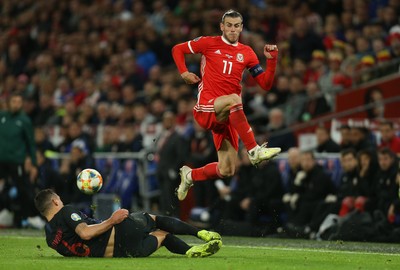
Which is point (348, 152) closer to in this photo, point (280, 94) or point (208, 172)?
point (208, 172)

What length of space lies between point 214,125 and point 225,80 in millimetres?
567

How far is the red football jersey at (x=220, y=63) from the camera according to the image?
12133 millimetres

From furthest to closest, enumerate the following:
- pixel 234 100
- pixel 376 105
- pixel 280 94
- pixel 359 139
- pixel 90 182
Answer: pixel 280 94 → pixel 376 105 → pixel 359 139 → pixel 90 182 → pixel 234 100

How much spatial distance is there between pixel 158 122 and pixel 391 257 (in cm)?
967

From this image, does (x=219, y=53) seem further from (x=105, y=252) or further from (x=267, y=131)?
(x=267, y=131)

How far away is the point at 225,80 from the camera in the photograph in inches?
→ 478

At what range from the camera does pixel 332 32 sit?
65.4 feet

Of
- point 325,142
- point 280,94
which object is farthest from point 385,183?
point 280,94

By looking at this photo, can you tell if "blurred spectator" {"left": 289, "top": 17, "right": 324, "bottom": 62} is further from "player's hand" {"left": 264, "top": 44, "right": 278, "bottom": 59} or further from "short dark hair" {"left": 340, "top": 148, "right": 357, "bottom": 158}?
"player's hand" {"left": 264, "top": 44, "right": 278, "bottom": 59}

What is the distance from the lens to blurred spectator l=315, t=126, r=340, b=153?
53.9 ft

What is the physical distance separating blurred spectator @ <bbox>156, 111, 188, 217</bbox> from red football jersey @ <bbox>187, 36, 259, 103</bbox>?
20.4 ft

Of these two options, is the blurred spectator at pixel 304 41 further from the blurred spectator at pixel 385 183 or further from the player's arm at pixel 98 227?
the player's arm at pixel 98 227

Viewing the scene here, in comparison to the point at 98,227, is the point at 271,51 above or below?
above

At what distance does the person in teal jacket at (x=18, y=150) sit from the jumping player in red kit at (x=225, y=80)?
6.92 meters
